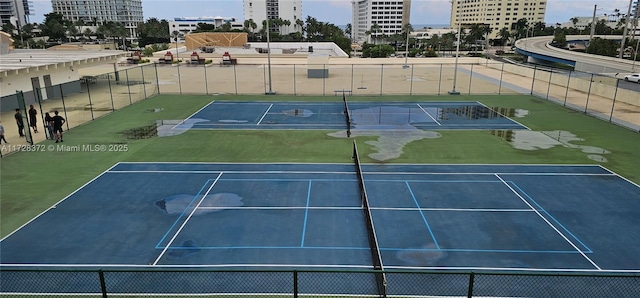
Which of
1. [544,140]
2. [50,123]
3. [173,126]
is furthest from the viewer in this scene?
[173,126]

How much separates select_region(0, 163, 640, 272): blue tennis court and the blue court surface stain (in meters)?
0.04

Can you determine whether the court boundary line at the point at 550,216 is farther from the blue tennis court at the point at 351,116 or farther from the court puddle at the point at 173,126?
the court puddle at the point at 173,126

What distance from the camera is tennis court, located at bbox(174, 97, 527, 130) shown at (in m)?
25.7

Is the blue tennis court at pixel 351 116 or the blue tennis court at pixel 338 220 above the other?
the blue tennis court at pixel 351 116

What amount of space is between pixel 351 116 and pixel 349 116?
0.26 meters

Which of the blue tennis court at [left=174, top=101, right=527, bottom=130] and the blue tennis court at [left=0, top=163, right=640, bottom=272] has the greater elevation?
the blue tennis court at [left=174, top=101, right=527, bottom=130]

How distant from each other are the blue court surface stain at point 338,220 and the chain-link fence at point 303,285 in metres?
0.53

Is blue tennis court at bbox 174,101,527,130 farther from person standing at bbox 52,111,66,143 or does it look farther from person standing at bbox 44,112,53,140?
person standing at bbox 44,112,53,140

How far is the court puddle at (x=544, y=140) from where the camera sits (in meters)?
20.5

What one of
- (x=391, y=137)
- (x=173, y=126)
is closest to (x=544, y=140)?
(x=391, y=137)

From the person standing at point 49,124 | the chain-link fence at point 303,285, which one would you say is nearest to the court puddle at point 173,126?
the person standing at point 49,124

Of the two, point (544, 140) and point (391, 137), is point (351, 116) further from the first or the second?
point (544, 140)

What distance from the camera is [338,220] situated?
44.4 feet

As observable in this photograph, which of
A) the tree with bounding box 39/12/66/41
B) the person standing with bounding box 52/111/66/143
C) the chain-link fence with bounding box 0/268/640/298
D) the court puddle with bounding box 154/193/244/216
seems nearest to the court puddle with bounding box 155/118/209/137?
the person standing with bounding box 52/111/66/143
